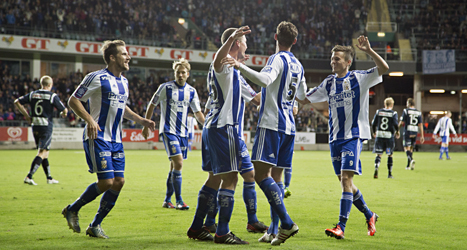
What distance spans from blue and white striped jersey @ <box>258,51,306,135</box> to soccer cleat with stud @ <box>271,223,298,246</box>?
3.26ft

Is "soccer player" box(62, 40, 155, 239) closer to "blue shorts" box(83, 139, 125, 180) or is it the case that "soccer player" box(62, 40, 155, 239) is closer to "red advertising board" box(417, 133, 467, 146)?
"blue shorts" box(83, 139, 125, 180)

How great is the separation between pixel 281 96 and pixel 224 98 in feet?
2.09

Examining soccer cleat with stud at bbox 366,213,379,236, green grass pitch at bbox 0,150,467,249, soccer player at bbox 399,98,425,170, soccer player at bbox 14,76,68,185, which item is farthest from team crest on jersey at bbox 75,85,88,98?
soccer player at bbox 399,98,425,170

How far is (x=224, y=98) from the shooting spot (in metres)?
4.59

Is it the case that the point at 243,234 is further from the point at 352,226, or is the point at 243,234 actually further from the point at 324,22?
the point at 324,22

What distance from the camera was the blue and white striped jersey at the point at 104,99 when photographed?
5.09 metres

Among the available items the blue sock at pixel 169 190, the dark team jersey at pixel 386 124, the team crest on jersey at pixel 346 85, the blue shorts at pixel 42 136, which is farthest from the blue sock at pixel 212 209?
the dark team jersey at pixel 386 124

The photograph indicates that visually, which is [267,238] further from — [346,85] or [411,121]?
[411,121]

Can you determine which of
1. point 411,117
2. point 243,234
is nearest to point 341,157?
point 243,234

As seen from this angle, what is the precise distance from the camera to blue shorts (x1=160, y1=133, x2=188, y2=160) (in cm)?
751

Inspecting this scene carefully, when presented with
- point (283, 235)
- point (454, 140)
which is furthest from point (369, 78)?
point (454, 140)

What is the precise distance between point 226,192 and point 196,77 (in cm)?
3590

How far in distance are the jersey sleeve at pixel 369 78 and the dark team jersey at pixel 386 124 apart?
25.5ft

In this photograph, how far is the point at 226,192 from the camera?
4641mm
